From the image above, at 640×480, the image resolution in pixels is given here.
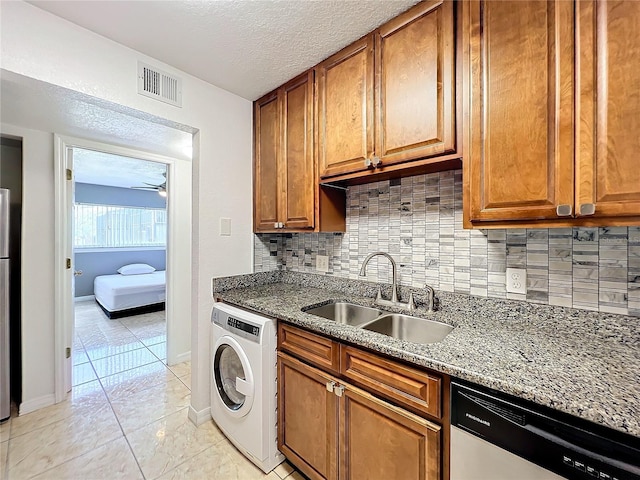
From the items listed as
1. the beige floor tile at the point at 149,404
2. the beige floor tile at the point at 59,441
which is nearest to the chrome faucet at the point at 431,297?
the beige floor tile at the point at 149,404

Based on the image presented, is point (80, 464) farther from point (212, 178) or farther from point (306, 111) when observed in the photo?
point (306, 111)

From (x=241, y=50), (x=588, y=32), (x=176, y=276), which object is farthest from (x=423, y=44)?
(x=176, y=276)

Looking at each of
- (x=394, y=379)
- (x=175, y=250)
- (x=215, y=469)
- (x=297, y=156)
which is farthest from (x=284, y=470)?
(x=175, y=250)

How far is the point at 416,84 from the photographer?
1296mm

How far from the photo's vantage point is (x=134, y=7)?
4.23ft

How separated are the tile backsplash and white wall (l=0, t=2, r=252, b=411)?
367mm

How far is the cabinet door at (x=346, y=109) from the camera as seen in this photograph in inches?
58.7

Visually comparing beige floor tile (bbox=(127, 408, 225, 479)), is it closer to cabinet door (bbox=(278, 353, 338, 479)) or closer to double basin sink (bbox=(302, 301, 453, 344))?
cabinet door (bbox=(278, 353, 338, 479))

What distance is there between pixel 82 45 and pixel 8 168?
1.68m

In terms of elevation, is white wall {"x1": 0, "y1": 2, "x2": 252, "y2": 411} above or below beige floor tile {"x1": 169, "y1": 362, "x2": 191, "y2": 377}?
above

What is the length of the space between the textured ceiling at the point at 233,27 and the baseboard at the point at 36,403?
2661 millimetres

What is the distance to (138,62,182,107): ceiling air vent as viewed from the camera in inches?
63.8

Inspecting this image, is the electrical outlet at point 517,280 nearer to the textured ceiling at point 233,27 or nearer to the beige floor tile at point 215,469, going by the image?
the textured ceiling at point 233,27

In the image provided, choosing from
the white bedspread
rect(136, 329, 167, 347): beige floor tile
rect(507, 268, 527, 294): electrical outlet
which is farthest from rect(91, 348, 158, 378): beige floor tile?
rect(507, 268, 527, 294): electrical outlet
